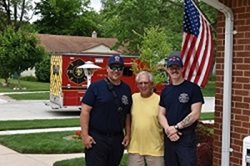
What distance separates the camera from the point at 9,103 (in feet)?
78.2

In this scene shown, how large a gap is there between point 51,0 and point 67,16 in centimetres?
356

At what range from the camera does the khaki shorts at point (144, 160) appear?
495 cm

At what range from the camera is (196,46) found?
5.97 m

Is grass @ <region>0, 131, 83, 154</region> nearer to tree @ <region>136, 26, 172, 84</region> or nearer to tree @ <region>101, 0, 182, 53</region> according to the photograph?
A: tree @ <region>136, 26, 172, 84</region>

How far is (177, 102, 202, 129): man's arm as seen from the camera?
4.61m

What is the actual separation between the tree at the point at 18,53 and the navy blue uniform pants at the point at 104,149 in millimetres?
28574

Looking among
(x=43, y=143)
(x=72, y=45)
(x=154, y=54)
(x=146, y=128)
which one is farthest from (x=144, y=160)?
(x=72, y=45)

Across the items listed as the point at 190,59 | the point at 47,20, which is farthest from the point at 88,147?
the point at 47,20

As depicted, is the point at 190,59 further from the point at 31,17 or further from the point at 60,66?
the point at 31,17

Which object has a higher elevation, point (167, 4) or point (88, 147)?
point (167, 4)

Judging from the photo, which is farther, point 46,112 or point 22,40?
point 22,40

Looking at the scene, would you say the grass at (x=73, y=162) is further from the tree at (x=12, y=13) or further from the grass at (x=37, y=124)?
the tree at (x=12, y=13)

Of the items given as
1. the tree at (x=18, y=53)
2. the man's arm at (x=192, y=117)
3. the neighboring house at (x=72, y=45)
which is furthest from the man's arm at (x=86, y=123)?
the neighboring house at (x=72, y=45)

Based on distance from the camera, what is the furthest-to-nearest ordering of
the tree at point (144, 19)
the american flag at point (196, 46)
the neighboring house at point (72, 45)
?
1. the neighboring house at point (72, 45)
2. the tree at point (144, 19)
3. the american flag at point (196, 46)
